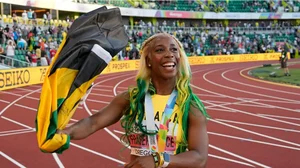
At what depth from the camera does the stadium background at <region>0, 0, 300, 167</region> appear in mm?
23328

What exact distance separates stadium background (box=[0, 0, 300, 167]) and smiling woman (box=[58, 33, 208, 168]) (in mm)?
17862

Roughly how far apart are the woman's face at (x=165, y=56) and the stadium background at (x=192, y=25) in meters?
18.0

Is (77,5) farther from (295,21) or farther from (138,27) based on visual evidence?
(295,21)

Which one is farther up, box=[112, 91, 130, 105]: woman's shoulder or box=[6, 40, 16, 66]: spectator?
box=[112, 91, 130, 105]: woman's shoulder

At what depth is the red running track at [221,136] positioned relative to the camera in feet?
21.6

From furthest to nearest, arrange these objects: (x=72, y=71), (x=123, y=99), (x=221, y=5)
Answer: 1. (x=221, y=5)
2. (x=123, y=99)
3. (x=72, y=71)

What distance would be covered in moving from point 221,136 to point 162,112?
596 cm

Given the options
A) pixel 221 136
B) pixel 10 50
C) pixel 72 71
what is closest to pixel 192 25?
pixel 10 50

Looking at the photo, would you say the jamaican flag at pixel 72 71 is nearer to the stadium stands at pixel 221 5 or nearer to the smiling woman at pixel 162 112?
the smiling woman at pixel 162 112

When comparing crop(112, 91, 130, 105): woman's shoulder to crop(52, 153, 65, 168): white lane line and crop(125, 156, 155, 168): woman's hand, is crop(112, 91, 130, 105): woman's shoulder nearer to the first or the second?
crop(125, 156, 155, 168): woman's hand

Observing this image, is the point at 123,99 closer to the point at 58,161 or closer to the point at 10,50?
the point at 58,161

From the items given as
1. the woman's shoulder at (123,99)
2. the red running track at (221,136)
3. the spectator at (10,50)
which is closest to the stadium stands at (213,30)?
the spectator at (10,50)

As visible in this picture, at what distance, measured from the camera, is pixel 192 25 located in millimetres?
44438

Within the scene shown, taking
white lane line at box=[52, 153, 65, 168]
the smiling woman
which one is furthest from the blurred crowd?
the smiling woman
